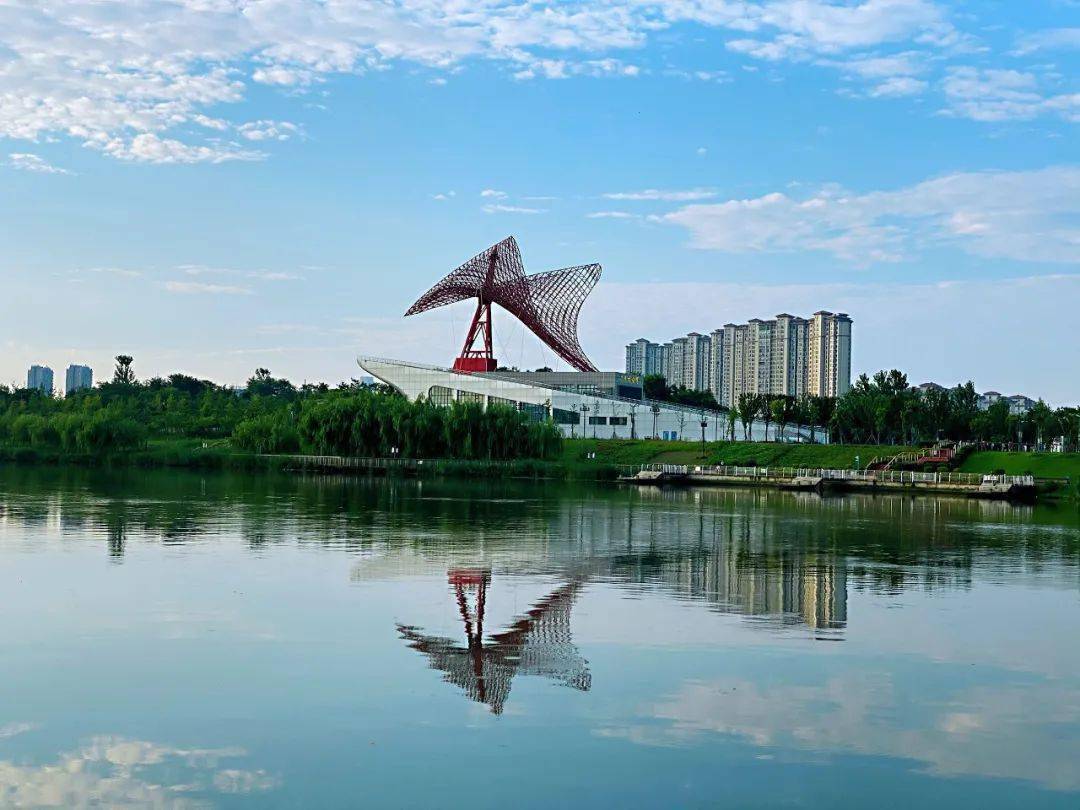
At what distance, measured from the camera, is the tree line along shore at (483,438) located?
184 feet

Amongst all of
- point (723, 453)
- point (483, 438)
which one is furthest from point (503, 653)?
point (723, 453)

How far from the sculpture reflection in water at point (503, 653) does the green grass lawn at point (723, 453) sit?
42060 millimetres

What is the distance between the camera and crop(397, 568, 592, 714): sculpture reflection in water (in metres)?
10.2

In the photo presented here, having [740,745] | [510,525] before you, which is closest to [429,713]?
[740,745]

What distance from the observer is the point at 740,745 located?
28.1 ft

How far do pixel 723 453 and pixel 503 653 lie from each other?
2126 inches

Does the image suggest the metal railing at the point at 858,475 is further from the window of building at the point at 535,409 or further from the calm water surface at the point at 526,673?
the calm water surface at the point at 526,673

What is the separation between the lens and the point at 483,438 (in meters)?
56.1

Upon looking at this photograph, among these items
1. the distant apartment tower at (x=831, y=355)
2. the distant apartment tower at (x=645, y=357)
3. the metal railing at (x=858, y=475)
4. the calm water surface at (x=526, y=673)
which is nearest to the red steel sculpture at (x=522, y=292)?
the metal railing at (x=858, y=475)

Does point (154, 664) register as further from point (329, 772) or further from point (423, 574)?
point (423, 574)

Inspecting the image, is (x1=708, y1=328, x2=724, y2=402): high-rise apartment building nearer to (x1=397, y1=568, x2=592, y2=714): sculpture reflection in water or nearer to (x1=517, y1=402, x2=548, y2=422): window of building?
(x1=517, y1=402, x2=548, y2=422): window of building

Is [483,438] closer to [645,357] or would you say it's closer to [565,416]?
[565,416]

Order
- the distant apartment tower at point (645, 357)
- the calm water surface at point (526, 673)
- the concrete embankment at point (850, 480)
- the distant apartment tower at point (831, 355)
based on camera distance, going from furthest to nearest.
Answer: the distant apartment tower at point (645, 357) < the distant apartment tower at point (831, 355) < the concrete embankment at point (850, 480) < the calm water surface at point (526, 673)

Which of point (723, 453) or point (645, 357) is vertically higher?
point (645, 357)
